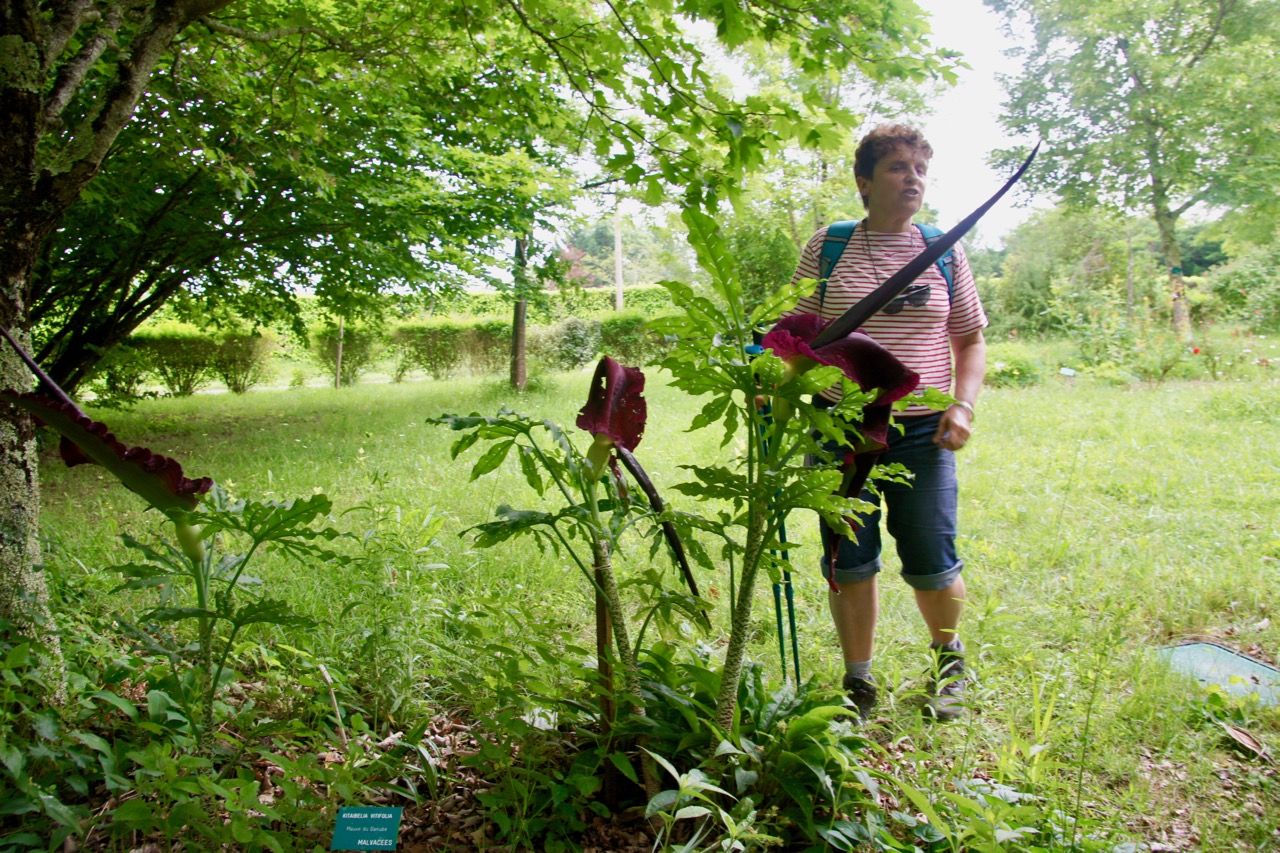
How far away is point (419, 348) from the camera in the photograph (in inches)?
694

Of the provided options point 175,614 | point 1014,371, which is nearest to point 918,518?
point 175,614

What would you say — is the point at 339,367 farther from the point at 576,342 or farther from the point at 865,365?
the point at 865,365

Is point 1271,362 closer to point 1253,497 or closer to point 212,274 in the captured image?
point 1253,497

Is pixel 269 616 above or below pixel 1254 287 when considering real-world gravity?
below

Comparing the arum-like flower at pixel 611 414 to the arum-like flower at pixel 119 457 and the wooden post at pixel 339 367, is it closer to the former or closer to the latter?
the arum-like flower at pixel 119 457

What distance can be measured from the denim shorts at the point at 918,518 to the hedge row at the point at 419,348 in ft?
45.1

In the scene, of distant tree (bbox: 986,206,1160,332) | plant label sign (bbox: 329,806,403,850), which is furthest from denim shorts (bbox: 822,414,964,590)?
distant tree (bbox: 986,206,1160,332)

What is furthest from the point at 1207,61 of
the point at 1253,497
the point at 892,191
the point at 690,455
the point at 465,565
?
the point at 465,565

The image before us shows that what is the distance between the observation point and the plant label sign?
1.28 meters

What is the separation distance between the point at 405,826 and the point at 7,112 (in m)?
1.73

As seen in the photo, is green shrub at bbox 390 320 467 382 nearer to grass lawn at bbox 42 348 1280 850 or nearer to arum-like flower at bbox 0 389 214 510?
grass lawn at bbox 42 348 1280 850

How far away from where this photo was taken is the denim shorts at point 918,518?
2.09 metres

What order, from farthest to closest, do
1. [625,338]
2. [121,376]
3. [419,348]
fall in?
[419,348], [625,338], [121,376]

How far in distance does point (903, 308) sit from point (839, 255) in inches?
9.8
